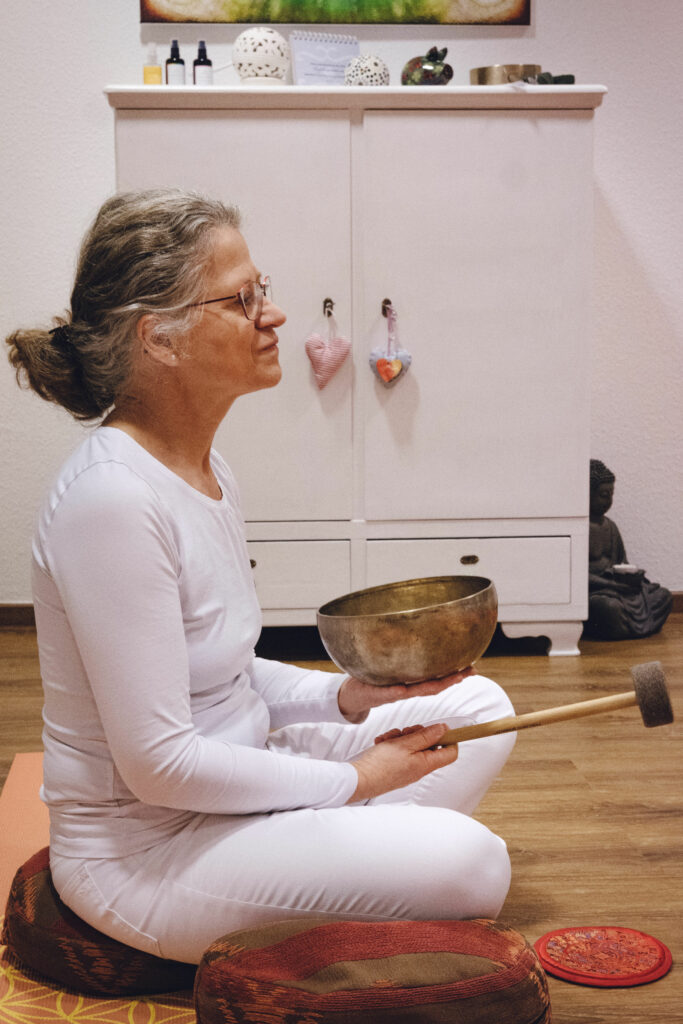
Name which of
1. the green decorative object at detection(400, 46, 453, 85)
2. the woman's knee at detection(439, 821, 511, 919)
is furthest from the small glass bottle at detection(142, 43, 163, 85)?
the woman's knee at detection(439, 821, 511, 919)

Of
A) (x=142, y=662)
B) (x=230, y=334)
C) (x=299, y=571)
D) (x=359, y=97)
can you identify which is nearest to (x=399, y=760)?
(x=142, y=662)

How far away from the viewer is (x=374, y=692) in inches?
64.2

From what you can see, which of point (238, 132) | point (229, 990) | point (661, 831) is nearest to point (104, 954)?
point (229, 990)

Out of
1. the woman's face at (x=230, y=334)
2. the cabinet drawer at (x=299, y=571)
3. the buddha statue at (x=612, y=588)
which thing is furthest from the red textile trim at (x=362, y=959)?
the buddha statue at (x=612, y=588)

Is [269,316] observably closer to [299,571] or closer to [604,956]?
[604,956]

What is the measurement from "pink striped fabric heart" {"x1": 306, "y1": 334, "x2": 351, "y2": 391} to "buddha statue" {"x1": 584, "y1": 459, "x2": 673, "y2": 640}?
3.20ft

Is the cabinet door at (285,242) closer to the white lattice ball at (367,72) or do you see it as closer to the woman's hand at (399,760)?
the white lattice ball at (367,72)

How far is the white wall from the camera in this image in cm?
375

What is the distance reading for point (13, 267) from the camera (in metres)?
3.84

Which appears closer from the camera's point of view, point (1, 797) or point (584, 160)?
point (1, 797)

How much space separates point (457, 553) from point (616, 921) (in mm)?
1705

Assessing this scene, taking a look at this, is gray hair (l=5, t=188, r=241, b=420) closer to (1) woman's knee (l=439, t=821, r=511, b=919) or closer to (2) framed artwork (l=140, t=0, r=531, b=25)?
(1) woman's knee (l=439, t=821, r=511, b=919)

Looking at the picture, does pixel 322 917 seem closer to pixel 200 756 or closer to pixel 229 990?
pixel 229 990

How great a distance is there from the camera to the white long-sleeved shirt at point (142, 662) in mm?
1327
